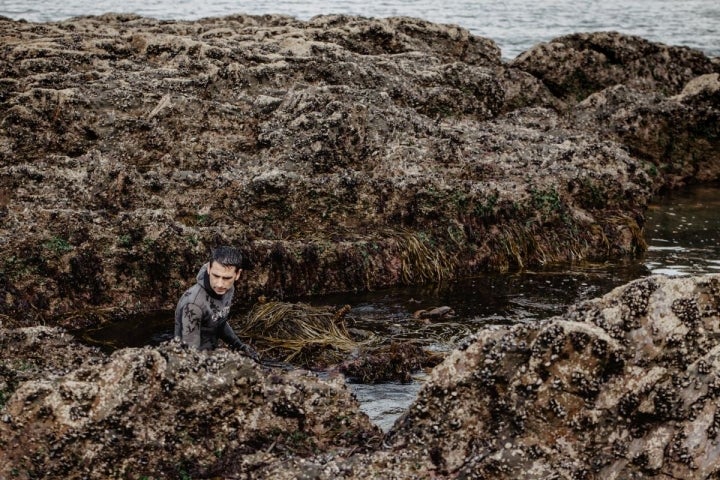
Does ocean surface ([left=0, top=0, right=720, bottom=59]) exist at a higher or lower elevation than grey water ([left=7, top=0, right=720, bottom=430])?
higher

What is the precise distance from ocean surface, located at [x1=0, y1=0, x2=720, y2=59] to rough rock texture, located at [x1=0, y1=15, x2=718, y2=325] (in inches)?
Answer: 785

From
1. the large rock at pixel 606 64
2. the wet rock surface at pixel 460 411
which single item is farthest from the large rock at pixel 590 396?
the large rock at pixel 606 64

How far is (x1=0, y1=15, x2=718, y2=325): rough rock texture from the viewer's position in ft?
33.0

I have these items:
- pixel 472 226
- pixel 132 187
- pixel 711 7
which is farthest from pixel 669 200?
pixel 711 7

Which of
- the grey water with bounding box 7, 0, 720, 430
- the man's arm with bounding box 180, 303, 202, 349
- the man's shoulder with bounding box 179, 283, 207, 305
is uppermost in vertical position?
the man's shoulder with bounding box 179, 283, 207, 305

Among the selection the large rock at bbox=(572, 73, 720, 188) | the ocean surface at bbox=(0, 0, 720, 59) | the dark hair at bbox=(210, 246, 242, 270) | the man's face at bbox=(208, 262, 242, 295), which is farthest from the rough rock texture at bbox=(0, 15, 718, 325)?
the ocean surface at bbox=(0, 0, 720, 59)

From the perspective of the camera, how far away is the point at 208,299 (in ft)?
24.2

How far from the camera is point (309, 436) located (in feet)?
19.1

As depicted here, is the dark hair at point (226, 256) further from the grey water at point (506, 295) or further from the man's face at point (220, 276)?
the grey water at point (506, 295)

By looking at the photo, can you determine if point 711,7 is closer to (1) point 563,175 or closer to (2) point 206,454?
(1) point 563,175

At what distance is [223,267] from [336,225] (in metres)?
4.19

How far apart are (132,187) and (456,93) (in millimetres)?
6488

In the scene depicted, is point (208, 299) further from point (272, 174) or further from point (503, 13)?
point (503, 13)

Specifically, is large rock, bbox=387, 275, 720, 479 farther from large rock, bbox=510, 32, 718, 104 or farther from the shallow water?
large rock, bbox=510, 32, 718, 104
